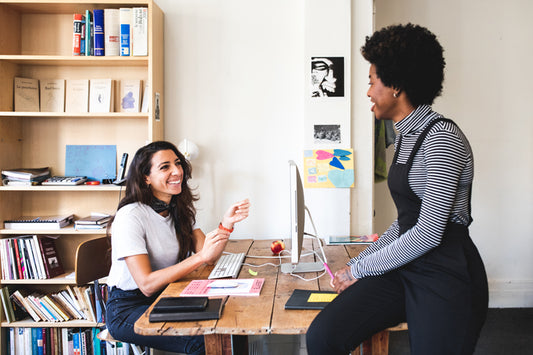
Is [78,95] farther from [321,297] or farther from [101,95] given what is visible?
[321,297]

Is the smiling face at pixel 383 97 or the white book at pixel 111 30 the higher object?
the white book at pixel 111 30

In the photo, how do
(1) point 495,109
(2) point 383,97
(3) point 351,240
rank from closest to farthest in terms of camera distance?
(2) point 383,97 < (3) point 351,240 < (1) point 495,109

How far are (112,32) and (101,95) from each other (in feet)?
1.39

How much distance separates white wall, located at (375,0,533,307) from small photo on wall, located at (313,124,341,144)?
0.83m

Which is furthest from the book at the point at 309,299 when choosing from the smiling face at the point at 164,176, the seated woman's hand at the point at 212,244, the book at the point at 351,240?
the book at the point at 351,240

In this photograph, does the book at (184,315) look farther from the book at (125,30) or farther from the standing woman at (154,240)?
the book at (125,30)

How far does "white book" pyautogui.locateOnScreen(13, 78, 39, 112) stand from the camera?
2988 mm

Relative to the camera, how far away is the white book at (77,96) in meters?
3.04

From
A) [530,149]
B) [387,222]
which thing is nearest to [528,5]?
[530,149]

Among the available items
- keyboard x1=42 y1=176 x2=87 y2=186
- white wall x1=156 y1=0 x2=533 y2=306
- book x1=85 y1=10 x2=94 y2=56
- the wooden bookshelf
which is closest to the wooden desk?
white wall x1=156 y1=0 x2=533 y2=306

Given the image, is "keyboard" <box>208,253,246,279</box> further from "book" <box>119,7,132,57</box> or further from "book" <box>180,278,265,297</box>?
"book" <box>119,7,132,57</box>

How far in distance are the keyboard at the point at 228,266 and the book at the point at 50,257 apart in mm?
1324

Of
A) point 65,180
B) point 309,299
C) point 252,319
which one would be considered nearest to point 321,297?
point 309,299

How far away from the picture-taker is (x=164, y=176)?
211 cm
